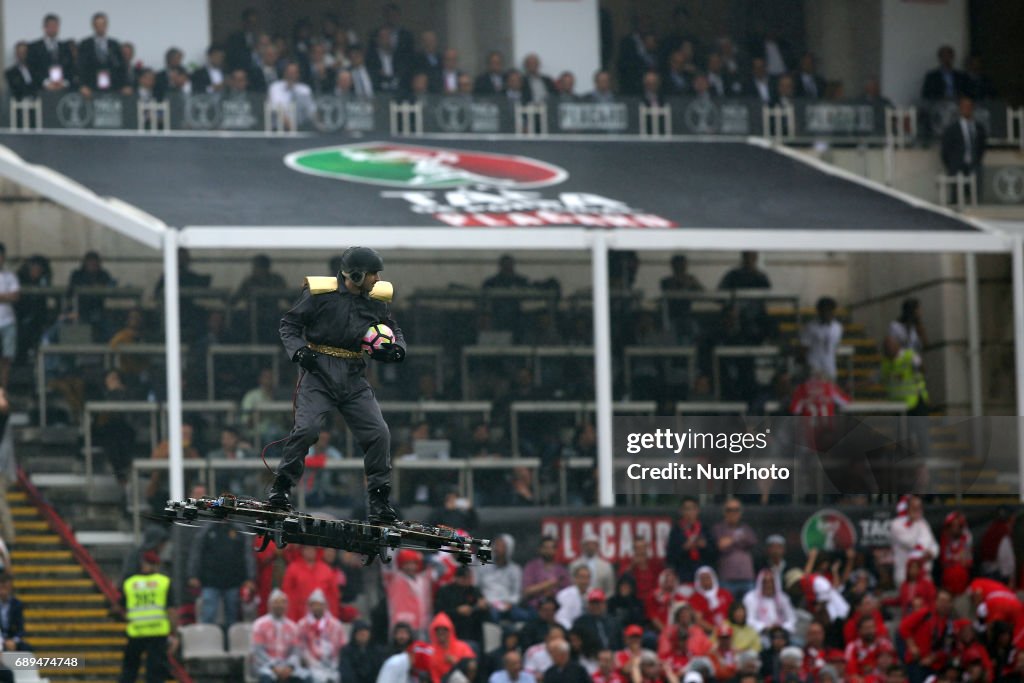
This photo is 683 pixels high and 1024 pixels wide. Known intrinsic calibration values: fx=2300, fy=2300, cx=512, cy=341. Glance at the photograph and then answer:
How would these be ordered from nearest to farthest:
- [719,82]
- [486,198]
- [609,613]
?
[609,613]
[486,198]
[719,82]

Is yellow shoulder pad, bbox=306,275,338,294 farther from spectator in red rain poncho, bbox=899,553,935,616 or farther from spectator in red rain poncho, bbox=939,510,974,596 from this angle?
spectator in red rain poncho, bbox=939,510,974,596

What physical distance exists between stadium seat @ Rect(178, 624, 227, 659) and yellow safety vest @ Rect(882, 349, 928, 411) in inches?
401

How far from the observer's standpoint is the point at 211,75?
32.5 meters

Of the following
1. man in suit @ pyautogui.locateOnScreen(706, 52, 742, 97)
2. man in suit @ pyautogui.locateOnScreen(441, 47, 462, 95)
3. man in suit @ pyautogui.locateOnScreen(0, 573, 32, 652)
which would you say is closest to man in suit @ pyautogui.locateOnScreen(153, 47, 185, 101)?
man in suit @ pyautogui.locateOnScreen(441, 47, 462, 95)

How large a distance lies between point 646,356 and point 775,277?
205 inches

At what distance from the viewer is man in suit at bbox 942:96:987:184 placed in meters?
33.2

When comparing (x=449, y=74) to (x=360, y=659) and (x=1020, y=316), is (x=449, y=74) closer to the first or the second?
(x=1020, y=316)

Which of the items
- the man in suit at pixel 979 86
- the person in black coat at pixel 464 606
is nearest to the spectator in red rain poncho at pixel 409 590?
the person in black coat at pixel 464 606

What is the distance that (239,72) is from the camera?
32.1 metres

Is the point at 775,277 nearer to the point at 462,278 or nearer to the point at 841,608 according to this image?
the point at 462,278

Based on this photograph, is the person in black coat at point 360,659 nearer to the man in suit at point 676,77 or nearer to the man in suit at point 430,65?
the man in suit at point 430,65

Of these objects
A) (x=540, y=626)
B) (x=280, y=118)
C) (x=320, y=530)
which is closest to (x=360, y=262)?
(x=320, y=530)

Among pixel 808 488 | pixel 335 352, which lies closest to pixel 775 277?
pixel 808 488

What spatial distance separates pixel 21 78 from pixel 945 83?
14.0 meters
